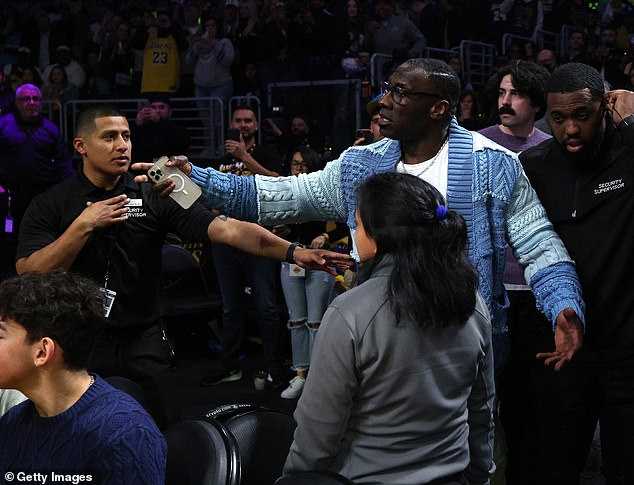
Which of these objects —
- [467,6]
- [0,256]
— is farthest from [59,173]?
[467,6]

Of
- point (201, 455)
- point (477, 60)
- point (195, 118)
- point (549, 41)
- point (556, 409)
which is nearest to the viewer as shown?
point (201, 455)

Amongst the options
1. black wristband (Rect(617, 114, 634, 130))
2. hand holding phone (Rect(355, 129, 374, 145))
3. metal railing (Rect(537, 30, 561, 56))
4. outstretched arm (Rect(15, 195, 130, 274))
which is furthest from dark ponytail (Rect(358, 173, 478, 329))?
metal railing (Rect(537, 30, 561, 56))

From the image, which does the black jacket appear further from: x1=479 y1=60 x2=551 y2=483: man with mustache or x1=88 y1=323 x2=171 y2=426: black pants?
x1=88 y1=323 x2=171 y2=426: black pants

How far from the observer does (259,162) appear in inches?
266

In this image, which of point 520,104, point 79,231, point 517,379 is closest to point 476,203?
point 517,379

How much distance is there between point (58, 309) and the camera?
2410mm

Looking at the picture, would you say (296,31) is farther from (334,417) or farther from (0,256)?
(334,417)

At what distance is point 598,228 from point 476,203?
0.47 meters

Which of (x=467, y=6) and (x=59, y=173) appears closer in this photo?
(x=59, y=173)

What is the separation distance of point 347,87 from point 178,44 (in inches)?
125

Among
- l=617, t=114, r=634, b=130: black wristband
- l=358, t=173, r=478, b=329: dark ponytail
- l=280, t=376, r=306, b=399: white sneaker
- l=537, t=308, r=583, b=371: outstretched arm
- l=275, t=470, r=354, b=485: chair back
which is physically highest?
l=617, t=114, r=634, b=130: black wristband

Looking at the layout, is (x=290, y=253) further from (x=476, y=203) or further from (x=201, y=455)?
(x=201, y=455)

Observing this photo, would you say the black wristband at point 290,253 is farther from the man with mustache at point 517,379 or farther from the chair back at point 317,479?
the chair back at point 317,479

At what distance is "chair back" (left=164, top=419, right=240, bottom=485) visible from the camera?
2566 mm
